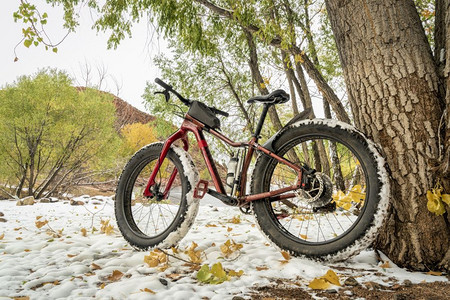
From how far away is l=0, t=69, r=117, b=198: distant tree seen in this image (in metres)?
8.84

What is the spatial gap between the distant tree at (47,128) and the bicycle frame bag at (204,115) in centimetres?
836

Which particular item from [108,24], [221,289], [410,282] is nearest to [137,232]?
[221,289]

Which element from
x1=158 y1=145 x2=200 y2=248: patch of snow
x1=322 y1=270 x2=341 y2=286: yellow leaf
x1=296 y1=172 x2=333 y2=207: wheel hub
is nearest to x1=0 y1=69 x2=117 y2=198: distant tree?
x1=158 y1=145 x2=200 y2=248: patch of snow

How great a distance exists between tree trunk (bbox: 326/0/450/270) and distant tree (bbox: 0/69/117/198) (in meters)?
9.43

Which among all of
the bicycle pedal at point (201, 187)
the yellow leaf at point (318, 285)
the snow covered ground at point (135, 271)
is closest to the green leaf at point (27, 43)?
the snow covered ground at point (135, 271)

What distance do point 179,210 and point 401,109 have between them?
166 centimetres

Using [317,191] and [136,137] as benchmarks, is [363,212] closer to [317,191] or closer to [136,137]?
[317,191]

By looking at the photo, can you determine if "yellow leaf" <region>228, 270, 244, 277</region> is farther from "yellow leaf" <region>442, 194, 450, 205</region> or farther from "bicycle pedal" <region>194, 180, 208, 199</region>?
"yellow leaf" <region>442, 194, 450, 205</region>

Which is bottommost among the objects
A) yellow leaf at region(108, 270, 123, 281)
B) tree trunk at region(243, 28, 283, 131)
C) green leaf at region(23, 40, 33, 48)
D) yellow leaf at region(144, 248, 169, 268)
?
yellow leaf at region(108, 270, 123, 281)

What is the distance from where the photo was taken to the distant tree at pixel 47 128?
884cm

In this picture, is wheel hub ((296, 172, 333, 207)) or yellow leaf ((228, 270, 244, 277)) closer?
yellow leaf ((228, 270, 244, 277))

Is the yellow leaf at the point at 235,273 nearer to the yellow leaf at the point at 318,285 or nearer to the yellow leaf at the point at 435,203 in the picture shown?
the yellow leaf at the point at 318,285

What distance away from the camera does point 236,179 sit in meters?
2.21

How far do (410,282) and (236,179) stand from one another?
→ 3.99 feet
